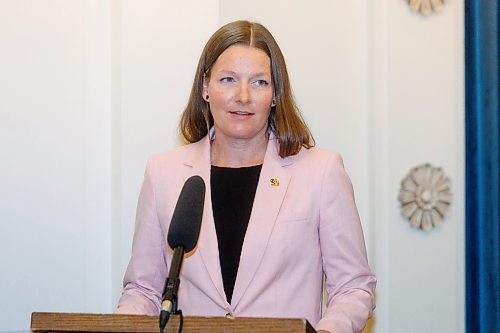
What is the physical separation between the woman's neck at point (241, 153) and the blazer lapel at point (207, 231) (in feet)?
0.18

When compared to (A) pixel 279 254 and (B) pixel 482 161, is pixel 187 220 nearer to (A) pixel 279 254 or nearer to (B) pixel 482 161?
(A) pixel 279 254

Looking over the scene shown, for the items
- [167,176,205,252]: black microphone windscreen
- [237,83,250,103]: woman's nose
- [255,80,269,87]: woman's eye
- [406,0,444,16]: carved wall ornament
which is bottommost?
[167,176,205,252]: black microphone windscreen

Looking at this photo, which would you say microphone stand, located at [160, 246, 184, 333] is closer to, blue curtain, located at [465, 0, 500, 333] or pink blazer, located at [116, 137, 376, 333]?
pink blazer, located at [116, 137, 376, 333]

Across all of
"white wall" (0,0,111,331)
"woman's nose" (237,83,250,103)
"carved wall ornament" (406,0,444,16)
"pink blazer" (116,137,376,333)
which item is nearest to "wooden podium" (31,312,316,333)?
"pink blazer" (116,137,376,333)

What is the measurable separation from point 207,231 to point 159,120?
940mm

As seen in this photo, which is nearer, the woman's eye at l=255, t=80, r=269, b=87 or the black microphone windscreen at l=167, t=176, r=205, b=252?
the black microphone windscreen at l=167, t=176, r=205, b=252

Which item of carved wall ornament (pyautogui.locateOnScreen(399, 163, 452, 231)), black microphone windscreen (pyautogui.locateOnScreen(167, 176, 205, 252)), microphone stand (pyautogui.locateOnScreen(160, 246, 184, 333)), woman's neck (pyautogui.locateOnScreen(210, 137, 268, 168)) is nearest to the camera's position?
microphone stand (pyautogui.locateOnScreen(160, 246, 184, 333))

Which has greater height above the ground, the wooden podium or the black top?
the black top

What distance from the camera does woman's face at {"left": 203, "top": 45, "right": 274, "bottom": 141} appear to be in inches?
113

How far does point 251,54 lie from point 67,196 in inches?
41.8

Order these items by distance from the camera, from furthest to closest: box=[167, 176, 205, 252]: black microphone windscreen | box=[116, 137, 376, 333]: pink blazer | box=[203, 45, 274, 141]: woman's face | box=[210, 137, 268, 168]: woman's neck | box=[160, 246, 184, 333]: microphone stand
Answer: box=[210, 137, 268, 168]: woman's neck
box=[203, 45, 274, 141]: woman's face
box=[116, 137, 376, 333]: pink blazer
box=[167, 176, 205, 252]: black microphone windscreen
box=[160, 246, 184, 333]: microphone stand

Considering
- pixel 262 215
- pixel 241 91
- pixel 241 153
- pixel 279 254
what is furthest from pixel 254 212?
pixel 241 91

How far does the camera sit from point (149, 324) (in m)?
1.91

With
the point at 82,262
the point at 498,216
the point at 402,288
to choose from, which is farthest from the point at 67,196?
the point at 498,216
